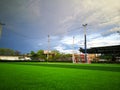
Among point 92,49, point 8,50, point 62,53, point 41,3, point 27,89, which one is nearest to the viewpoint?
point 27,89

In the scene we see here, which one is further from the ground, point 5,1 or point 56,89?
point 5,1

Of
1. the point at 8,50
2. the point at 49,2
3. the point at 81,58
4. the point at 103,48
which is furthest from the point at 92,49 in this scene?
the point at 8,50

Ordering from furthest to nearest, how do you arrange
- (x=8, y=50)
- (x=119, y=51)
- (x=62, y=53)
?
(x=8, y=50)
(x=62, y=53)
(x=119, y=51)

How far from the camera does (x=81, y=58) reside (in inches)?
2121

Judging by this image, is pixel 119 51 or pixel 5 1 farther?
pixel 119 51

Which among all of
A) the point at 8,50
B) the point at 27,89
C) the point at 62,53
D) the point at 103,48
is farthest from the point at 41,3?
the point at 8,50

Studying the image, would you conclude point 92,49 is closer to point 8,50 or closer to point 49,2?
point 49,2

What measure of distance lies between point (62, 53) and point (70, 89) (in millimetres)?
115517

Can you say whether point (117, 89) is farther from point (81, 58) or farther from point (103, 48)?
point (103, 48)

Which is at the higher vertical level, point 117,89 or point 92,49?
point 92,49

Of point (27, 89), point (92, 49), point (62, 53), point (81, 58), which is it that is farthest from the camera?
point (62, 53)

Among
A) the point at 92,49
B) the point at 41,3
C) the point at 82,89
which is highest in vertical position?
the point at 41,3

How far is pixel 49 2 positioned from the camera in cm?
2666

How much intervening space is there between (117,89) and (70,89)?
52.4 inches
